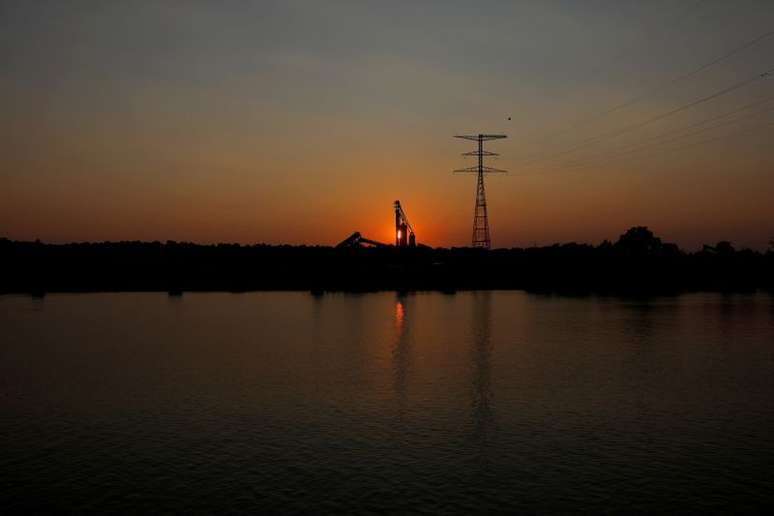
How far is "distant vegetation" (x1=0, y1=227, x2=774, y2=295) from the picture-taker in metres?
181

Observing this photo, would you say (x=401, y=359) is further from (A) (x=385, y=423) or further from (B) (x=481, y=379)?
(A) (x=385, y=423)

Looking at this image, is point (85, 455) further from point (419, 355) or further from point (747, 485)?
point (419, 355)

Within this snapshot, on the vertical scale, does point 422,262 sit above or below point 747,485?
above

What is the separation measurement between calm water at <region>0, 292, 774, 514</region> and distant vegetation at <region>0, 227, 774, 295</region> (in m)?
104

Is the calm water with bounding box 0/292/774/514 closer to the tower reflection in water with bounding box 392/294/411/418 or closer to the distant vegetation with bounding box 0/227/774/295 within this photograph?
the tower reflection in water with bounding box 392/294/411/418

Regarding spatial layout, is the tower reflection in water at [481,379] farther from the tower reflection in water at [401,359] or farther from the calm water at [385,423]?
the tower reflection in water at [401,359]

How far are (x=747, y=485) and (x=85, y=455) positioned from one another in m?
24.8

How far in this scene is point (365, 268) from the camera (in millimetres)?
183375

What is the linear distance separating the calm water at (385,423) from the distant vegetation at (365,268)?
104250 mm

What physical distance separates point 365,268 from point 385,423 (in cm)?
14876

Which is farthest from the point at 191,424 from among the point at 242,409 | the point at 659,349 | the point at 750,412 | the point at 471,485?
the point at 659,349

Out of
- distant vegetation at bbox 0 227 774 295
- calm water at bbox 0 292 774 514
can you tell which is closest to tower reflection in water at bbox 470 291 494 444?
calm water at bbox 0 292 774 514

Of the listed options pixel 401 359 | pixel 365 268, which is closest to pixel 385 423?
pixel 401 359

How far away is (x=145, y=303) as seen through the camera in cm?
13588
